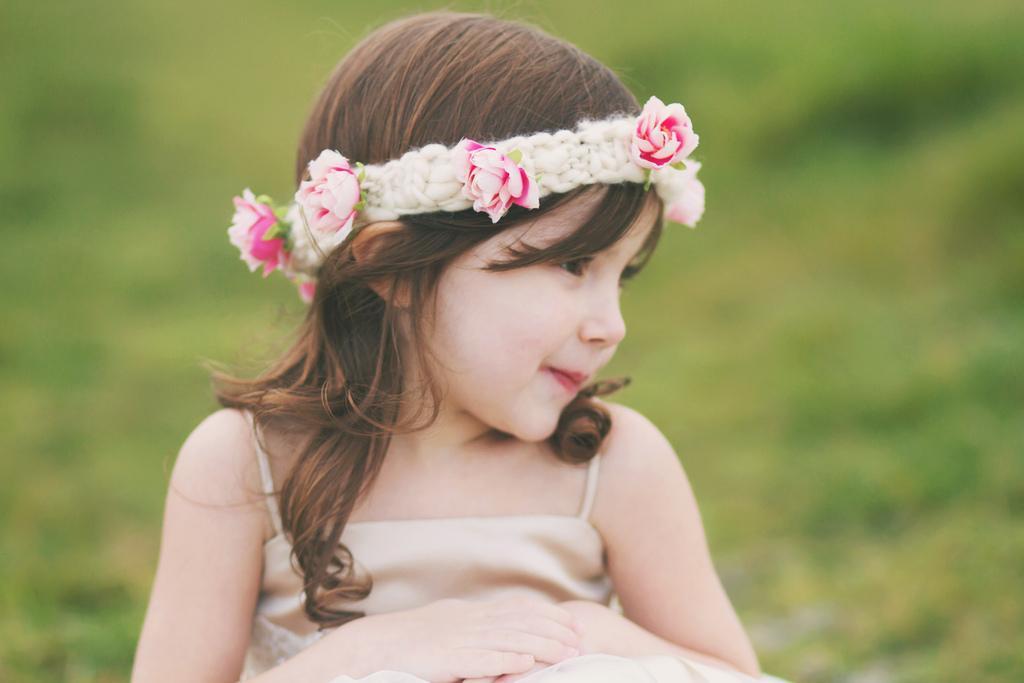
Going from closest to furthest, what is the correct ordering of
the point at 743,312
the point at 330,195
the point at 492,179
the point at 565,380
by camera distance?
the point at 492,179, the point at 330,195, the point at 565,380, the point at 743,312

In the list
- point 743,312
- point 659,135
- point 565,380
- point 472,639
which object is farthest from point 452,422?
point 743,312

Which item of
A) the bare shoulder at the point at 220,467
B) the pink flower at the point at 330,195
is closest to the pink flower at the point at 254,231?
the pink flower at the point at 330,195

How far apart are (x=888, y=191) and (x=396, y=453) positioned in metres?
5.47

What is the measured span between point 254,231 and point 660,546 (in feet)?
3.49

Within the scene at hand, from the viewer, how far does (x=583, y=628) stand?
221cm

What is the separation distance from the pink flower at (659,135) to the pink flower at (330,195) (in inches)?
20.9

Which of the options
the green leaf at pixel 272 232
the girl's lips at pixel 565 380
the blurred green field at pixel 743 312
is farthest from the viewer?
the blurred green field at pixel 743 312

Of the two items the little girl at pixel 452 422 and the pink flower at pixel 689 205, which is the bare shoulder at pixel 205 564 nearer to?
the little girl at pixel 452 422

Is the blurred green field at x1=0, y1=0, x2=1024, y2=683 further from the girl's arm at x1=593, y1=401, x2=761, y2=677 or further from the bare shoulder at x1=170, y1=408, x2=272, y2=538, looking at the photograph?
the girl's arm at x1=593, y1=401, x2=761, y2=677

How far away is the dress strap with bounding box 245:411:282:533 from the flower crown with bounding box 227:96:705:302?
411mm

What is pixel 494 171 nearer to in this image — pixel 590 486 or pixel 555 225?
pixel 555 225

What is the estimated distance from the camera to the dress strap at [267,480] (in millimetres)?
2355

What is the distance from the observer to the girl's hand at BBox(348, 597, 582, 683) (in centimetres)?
206

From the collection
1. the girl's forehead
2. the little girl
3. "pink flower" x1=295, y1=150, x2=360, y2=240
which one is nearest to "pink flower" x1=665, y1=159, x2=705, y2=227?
the little girl
